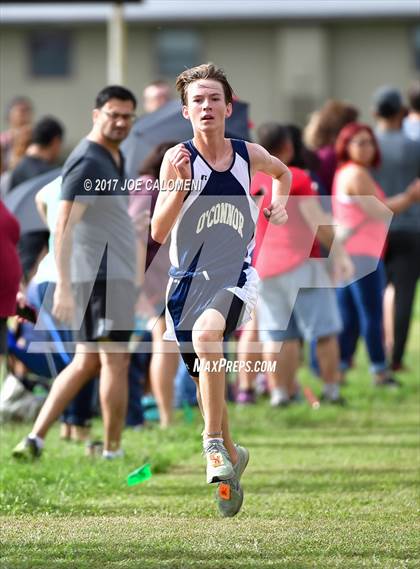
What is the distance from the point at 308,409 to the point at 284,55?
3183cm

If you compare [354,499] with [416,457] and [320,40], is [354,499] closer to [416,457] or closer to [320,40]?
[416,457]

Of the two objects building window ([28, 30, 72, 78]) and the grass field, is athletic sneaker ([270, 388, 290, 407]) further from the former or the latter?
building window ([28, 30, 72, 78])

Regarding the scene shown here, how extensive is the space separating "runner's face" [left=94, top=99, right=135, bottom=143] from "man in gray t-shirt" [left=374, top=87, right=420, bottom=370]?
4147mm

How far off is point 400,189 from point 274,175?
217 inches

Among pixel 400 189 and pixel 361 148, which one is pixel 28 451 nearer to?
pixel 361 148

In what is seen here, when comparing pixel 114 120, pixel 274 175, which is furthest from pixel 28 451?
pixel 274 175

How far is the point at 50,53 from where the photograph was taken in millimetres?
43031

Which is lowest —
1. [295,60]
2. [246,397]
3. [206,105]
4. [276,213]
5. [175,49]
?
[246,397]

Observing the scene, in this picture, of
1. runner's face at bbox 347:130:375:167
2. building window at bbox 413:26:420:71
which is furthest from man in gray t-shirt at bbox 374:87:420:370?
building window at bbox 413:26:420:71

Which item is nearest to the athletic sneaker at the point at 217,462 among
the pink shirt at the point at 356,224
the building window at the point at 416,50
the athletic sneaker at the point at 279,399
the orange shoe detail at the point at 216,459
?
the orange shoe detail at the point at 216,459

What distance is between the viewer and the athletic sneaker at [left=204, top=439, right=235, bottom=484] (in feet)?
19.9

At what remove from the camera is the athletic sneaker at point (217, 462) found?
19.9ft

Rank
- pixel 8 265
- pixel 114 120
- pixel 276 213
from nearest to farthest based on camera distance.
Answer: pixel 276 213, pixel 8 265, pixel 114 120

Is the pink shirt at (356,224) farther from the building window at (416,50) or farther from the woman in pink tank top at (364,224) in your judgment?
the building window at (416,50)
